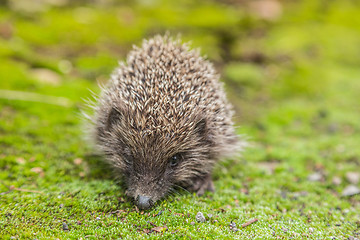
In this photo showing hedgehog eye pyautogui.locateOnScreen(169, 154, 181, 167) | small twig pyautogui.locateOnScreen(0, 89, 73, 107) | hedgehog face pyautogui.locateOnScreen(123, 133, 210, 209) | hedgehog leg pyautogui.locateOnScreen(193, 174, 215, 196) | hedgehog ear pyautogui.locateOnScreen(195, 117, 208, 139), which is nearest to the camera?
hedgehog face pyautogui.locateOnScreen(123, 133, 210, 209)

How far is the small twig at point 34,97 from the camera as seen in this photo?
7738mm

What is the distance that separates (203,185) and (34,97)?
537 cm

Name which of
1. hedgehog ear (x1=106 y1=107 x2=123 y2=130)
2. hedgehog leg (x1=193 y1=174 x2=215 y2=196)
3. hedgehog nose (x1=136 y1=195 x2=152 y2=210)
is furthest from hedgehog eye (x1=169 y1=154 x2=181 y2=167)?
hedgehog ear (x1=106 y1=107 x2=123 y2=130)

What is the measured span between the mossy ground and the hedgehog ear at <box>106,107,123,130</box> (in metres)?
1.04

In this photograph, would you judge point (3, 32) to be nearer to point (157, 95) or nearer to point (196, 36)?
point (196, 36)

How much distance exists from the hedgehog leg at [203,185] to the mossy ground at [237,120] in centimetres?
14

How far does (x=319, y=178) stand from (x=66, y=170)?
17.7 feet

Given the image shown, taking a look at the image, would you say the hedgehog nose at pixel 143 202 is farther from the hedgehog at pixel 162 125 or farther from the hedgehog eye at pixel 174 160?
the hedgehog eye at pixel 174 160

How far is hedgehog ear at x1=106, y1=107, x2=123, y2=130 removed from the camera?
533 cm

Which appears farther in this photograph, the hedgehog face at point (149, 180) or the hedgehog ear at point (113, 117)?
the hedgehog ear at point (113, 117)

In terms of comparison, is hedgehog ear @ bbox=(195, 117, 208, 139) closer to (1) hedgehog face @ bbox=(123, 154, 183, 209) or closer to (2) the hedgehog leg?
(1) hedgehog face @ bbox=(123, 154, 183, 209)

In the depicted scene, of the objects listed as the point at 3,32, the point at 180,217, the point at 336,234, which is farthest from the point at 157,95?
the point at 3,32

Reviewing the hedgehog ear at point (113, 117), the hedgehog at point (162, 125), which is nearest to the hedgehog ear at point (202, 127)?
the hedgehog at point (162, 125)

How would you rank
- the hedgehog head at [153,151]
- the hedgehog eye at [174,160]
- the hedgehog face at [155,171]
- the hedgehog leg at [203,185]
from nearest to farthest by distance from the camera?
the hedgehog face at [155,171] → the hedgehog head at [153,151] → the hedgehog eye at [174,160] → the hedgehog leg at [203,185]
